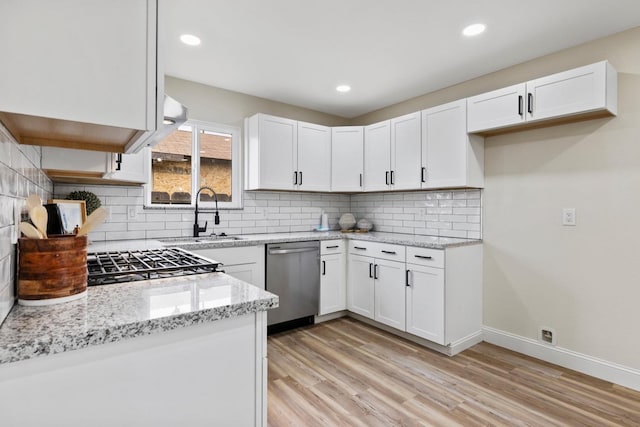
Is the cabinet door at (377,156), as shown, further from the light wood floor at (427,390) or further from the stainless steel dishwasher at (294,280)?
the light wood floor at (427,390)

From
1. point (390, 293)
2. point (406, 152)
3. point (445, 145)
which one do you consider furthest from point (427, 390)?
point (406, 152)

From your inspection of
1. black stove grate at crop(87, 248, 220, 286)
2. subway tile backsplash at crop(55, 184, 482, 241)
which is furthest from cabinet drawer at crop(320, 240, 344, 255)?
black stove grate at crop(87, 248, 220, 286)

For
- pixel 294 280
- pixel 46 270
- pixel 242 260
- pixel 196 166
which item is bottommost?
pixel 294 280

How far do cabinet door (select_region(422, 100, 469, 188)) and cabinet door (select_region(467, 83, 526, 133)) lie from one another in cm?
9

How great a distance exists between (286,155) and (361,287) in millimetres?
1642

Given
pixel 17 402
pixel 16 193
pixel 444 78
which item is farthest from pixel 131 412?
pixel 444 78

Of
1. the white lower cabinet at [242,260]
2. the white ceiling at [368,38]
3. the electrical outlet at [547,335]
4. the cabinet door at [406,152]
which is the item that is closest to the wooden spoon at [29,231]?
the white ceiling at [368,38]

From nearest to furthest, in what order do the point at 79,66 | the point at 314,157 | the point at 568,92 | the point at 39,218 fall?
1. the point at 79,66
2. the point at 39,218
3. the point at 568,92
4. the point at 314,157

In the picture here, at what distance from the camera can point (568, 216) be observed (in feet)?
8.77

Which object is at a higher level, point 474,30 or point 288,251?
point 474,30

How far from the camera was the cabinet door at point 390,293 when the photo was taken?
10.5ft

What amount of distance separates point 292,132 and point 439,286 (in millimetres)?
2207

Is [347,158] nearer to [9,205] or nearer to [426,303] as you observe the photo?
[426,303]

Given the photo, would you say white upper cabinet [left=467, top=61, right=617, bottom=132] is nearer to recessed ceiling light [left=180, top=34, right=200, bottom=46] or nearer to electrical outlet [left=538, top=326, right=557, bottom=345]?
electrical outlet [left=538, top=326, right=557, bottom=345]
